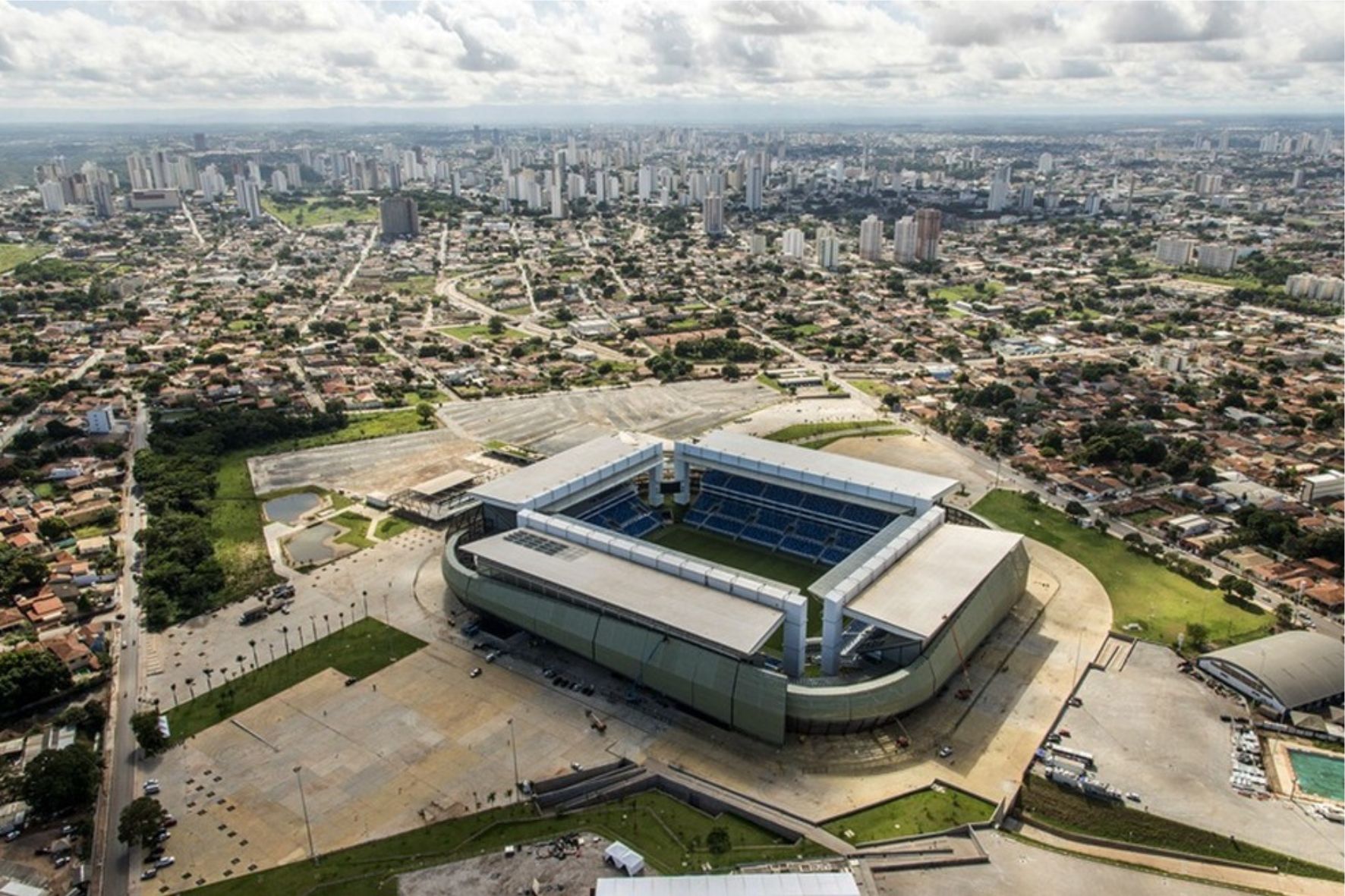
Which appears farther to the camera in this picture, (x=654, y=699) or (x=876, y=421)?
(x=876, y=421)

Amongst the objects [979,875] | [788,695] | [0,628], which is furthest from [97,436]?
[979,875]

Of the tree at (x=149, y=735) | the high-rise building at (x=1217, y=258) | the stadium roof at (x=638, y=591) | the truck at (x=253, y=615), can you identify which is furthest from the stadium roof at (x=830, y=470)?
the high-rise building at (x=1217, y=258)

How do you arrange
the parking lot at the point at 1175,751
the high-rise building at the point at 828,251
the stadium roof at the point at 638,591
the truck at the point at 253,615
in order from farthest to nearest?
the high-rise building at the point at 828,251 → the truck at the point at 253,615 → the stadium roof at the point at 638,591 → the parking lot at the point at 1175,751

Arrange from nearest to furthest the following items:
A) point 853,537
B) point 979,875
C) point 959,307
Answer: point 979,875, point 853,537, point 959,307

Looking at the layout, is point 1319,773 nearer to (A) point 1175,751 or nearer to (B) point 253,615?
(A) point 1175,751

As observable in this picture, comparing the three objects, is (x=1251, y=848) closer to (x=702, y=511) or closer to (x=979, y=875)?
(x=979, y=875)

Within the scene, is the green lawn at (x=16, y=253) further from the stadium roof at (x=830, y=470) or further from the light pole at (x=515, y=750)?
the light pole at (x=515, y=750)

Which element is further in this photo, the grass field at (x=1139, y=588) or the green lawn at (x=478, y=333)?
the green lawn at (x=478, y=333)

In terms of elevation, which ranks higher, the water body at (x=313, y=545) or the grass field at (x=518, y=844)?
the grass field at (x=518, y=844)
